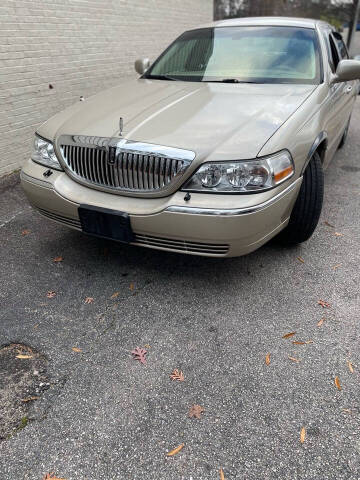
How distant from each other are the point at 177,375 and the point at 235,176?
1.15 meters

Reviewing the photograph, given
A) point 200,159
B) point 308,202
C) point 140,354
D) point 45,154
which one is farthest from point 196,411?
point 45,154

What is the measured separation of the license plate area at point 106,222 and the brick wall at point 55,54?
2.67m

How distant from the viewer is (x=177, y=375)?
1982mm

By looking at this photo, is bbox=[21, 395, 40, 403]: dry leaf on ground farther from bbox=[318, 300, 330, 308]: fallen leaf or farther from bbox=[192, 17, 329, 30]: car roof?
bbox=[192, 17, 329, 30]: car roof

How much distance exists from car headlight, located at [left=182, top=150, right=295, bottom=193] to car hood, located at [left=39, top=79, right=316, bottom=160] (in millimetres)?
54

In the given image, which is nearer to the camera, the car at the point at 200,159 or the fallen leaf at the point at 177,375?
the fallen leaf at the point at 177,375

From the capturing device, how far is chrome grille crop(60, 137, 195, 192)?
2232 mm

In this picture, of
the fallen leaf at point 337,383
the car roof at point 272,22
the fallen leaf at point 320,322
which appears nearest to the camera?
the fallen leaf at point 337,383

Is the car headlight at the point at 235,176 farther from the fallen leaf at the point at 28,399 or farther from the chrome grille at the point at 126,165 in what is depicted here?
the fallen leaf at the point at 28,399

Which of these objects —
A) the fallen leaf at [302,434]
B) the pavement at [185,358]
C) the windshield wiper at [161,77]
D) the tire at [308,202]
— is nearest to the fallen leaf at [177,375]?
the pavement at [185,358]

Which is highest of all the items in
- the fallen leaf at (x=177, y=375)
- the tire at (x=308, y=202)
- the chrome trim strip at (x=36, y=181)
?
the chrome trim strip at (x=36, y=181)

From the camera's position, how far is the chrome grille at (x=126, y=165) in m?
2.23

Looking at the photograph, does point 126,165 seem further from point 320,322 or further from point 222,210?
point 320,322

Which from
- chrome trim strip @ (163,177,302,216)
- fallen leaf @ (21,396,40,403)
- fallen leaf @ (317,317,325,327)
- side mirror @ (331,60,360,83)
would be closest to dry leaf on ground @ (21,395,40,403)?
fallen leaf @ (21,396,40,403)
